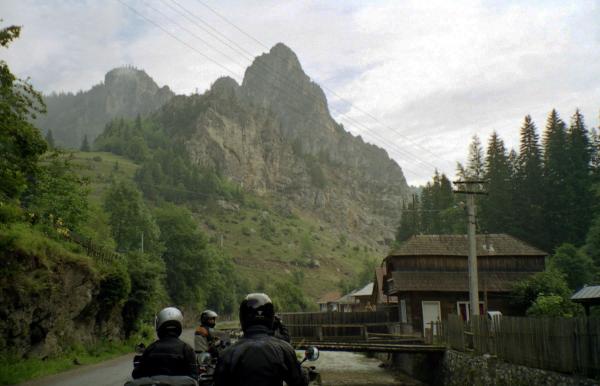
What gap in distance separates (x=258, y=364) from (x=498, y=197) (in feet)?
270

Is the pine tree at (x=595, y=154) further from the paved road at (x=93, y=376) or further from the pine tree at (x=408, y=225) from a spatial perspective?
the paved road at (x=93, y=376)

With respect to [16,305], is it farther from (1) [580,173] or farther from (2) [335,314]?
(1) [580,173]

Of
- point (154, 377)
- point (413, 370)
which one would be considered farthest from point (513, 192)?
point (154, 377)

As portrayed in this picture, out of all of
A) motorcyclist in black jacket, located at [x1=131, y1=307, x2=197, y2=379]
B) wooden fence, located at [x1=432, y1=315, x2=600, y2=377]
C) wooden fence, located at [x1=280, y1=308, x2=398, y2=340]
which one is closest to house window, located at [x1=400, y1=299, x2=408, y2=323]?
wooden fence, located at [x1=280, y1=308, x2=398, y2=340]

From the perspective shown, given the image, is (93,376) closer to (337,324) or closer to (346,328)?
(346,328)

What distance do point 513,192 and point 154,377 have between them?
8072 cm

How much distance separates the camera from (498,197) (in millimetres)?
82250

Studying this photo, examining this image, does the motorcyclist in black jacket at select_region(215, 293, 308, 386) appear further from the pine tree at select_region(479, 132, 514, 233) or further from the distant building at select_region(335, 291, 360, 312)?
the distant building at select_region(335, 291, 360, 312)

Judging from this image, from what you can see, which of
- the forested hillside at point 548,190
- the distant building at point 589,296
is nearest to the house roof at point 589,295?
the distant building at point 589,296

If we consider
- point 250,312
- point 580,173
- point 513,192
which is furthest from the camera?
point 513,192

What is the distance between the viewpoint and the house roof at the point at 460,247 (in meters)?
49.6

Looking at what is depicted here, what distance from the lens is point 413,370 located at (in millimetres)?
38812

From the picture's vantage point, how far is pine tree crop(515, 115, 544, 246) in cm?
7469

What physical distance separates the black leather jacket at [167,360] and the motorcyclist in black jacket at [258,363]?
179 centimetres
